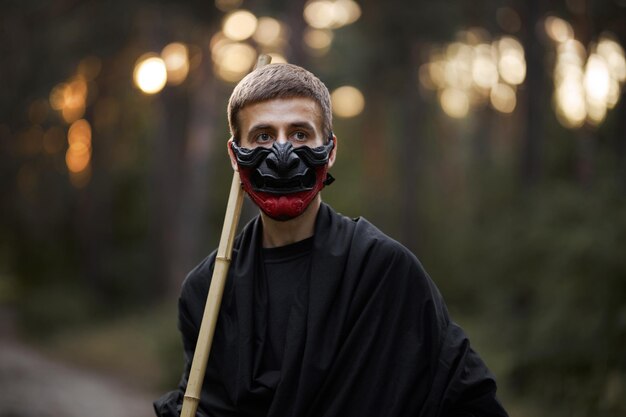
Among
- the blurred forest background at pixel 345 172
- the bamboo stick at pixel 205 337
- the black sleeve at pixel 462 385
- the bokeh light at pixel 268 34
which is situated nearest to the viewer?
the black sleeve at pixel 462 385

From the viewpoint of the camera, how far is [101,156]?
26578mm

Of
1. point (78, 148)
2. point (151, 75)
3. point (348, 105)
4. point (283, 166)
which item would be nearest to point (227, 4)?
point (151, 75)

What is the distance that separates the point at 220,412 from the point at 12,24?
1720 cm

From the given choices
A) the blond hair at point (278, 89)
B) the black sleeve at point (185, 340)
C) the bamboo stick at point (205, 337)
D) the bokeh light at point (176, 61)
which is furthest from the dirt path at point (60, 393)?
the blond hair at point (278, 89)

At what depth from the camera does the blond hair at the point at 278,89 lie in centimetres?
327

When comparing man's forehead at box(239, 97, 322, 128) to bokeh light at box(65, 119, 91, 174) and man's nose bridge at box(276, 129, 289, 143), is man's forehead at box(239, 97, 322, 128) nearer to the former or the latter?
man's nose bridge at box(276, 129, 289, 143)

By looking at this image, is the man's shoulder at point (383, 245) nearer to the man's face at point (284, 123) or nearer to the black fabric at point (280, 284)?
the black fabric at point (280, 284)

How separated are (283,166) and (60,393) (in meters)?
12.2

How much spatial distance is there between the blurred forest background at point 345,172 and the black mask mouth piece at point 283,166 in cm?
262

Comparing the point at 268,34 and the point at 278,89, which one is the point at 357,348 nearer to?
the point at 278,89

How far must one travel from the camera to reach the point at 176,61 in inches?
847

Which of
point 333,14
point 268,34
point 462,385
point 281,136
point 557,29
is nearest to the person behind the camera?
point 462,385

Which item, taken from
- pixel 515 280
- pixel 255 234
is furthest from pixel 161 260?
pixel 255 234

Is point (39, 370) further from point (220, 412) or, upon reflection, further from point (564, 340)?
point (220, 412)
